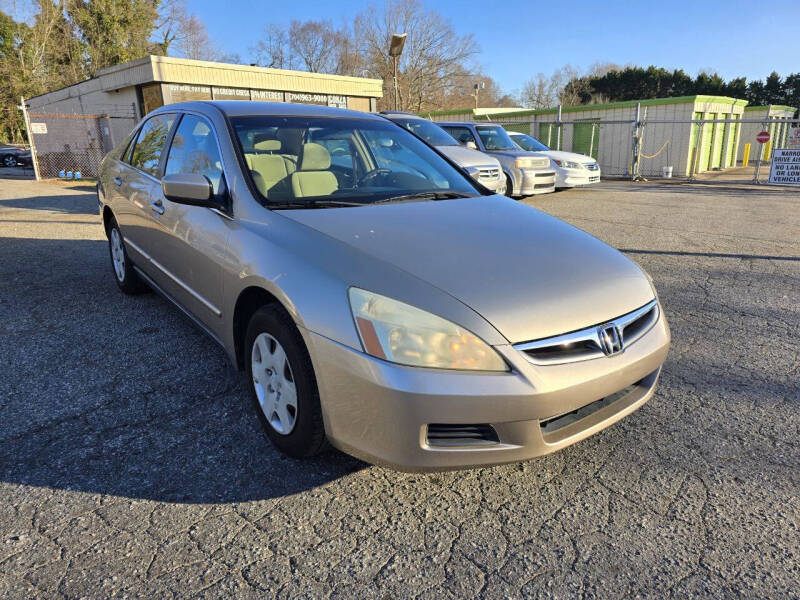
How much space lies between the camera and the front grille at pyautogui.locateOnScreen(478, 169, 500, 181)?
396 inches

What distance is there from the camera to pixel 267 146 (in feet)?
10.4

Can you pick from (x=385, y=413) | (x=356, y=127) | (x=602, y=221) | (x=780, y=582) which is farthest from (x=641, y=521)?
(x=602, y=221)

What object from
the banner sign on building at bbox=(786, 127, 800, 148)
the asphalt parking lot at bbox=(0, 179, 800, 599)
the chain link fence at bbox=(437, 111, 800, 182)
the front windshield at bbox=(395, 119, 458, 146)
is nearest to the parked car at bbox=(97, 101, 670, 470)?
the asphalt parking lot at bbox=(0, 179, 800, 599)

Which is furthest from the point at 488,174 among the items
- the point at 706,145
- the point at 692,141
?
the point at 706,145

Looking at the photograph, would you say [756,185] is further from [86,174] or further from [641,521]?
[86,174]

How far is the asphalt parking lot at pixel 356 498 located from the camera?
1887 mm

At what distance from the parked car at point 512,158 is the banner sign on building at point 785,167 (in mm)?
7280

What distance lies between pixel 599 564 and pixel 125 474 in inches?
77.3

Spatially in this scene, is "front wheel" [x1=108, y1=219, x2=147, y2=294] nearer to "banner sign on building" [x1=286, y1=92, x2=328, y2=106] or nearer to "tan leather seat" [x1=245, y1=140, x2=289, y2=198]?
"tan leather seat" [x1=245, y1=140, x2=289, y2=198]

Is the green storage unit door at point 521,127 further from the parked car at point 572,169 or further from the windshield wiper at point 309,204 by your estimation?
the windshield wiper at point 309,204

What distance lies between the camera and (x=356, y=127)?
3.67 metres

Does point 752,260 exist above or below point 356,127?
below

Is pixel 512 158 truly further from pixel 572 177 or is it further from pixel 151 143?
pixel 151 143

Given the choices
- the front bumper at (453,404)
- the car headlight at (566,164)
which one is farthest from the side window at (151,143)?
the car headlight at (566,164)
